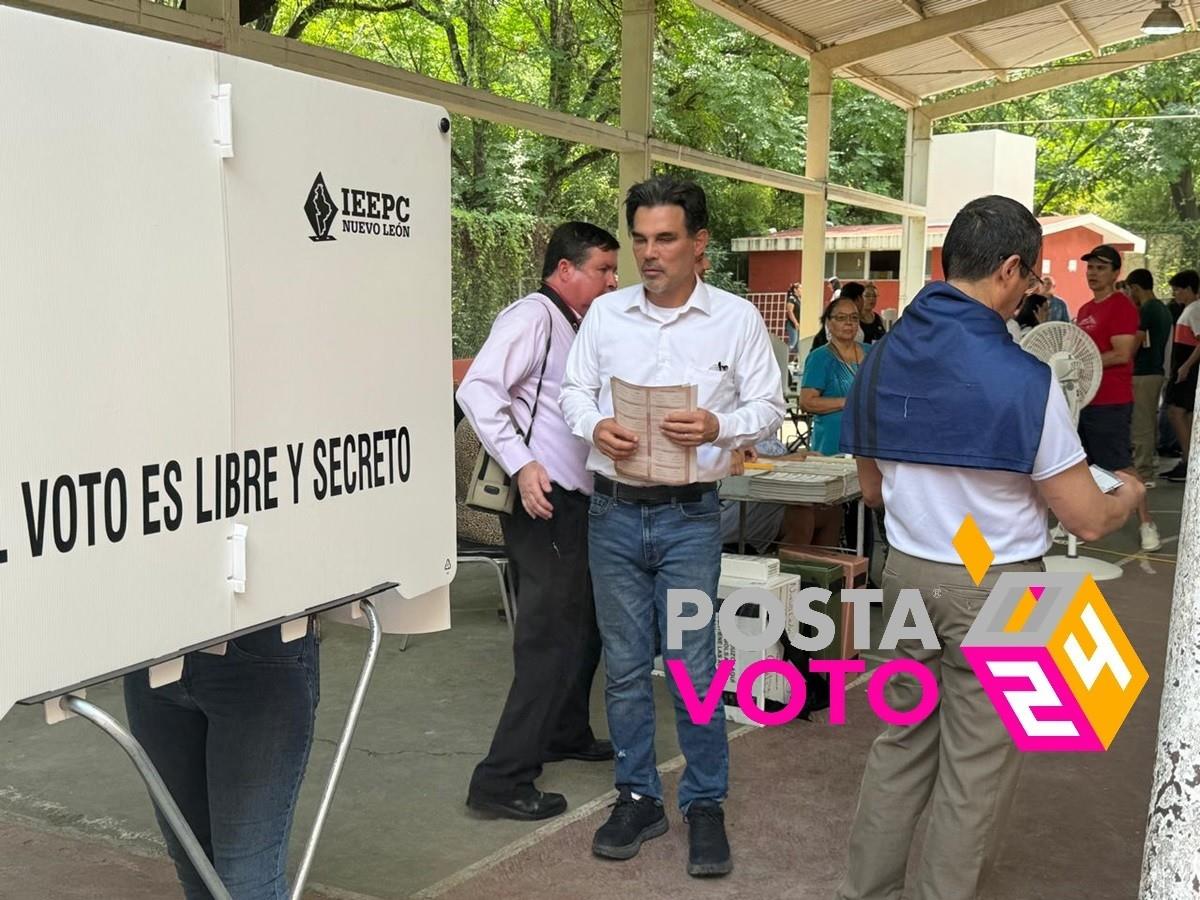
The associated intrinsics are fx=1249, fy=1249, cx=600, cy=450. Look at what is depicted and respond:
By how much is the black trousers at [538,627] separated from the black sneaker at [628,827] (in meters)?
0.36

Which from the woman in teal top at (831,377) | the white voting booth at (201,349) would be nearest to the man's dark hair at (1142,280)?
the woman in teal top at (831,377)

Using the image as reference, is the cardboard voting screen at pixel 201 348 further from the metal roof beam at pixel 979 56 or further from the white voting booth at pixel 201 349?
the metal roof beam at pixel 979 56

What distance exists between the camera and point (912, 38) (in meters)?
16.2

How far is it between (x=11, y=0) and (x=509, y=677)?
3.30 m

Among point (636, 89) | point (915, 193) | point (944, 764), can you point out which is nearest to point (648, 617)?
point (944, 764)

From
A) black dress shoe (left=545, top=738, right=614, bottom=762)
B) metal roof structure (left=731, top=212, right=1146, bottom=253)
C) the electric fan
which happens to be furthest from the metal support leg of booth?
metal roof structure (left=731, top=212, right=1146, bottom=253)

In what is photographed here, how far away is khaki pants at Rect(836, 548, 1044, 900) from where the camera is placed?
2811 mm

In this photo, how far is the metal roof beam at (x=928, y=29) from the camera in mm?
15617

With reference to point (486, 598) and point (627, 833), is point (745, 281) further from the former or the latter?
point (627, 833)

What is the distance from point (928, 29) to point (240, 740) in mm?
15907

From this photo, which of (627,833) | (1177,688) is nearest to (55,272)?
(1177,688)

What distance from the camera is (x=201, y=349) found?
183 cm

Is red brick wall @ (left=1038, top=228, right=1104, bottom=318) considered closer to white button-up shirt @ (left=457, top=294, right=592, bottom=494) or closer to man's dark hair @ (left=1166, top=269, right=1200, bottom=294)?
man's dark hair @ (left=1166, top=269, right=1200, bottom=294)

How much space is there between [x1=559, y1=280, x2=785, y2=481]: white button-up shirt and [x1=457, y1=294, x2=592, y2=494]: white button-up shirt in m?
0.24
